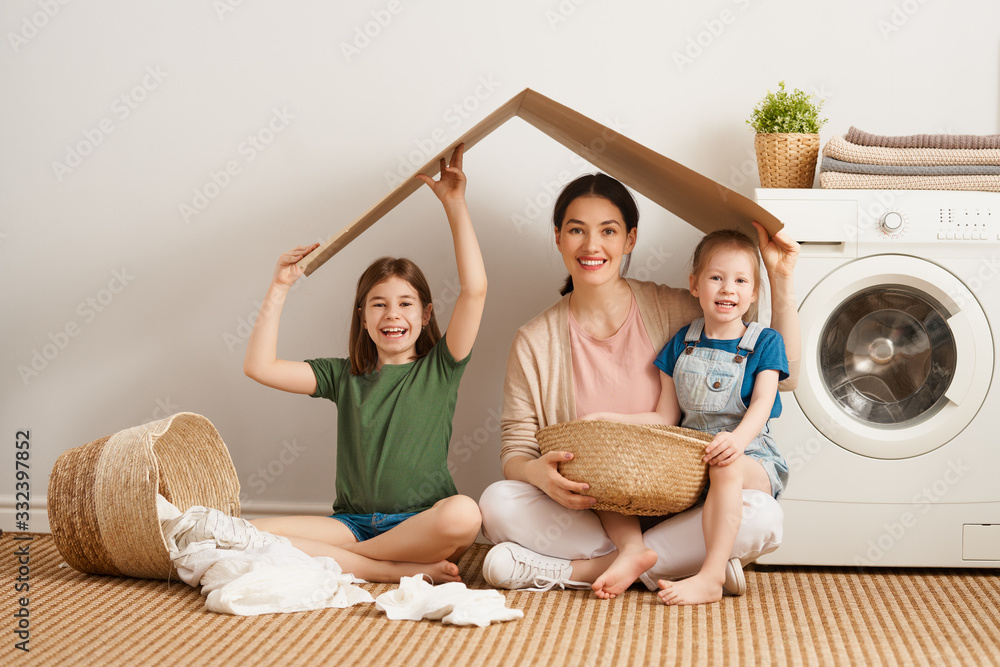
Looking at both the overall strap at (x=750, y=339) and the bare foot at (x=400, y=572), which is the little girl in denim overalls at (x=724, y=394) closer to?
the overall strap at (x=750, y=339)

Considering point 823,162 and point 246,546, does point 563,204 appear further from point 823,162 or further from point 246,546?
point 246,546

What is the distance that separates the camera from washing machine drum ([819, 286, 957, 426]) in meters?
1.71

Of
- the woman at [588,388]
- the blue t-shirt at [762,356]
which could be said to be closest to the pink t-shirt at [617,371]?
the woman at [588,388]

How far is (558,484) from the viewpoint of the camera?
153 centimetres

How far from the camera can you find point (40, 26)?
213cm

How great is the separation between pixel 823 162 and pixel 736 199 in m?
0.34

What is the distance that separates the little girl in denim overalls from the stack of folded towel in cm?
30

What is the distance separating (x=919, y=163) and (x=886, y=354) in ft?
1.31

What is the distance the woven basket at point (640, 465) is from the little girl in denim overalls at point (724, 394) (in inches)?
1.4

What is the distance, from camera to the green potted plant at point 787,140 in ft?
5.88

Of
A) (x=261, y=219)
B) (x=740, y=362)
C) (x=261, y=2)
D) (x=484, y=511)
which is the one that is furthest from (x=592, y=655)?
(x=261, y=2)

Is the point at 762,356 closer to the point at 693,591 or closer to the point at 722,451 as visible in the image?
the point at 722,451
